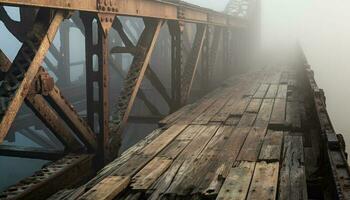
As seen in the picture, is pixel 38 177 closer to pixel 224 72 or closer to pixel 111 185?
pixel 111 185

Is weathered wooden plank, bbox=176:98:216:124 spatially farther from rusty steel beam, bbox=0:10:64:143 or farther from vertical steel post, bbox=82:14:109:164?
rusty steel beam, bbox=0:10:64:143

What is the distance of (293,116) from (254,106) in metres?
1.32

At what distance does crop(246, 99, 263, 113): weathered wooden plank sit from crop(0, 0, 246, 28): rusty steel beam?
199 centimetres

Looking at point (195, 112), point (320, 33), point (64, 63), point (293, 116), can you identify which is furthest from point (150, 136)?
point (320, 33)

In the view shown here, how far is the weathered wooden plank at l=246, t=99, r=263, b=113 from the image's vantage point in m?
7.43

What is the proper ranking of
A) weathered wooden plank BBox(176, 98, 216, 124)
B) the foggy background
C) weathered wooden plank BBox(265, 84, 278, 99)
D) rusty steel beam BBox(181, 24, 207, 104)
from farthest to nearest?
1. the foggy background
2. weathered wooden plank BBox(265, 84, 278, 99)
3. rusty steel beam BBox(181, 24, 207, 104)
4. weathered wooden plank BBox(176, 98, 216, 124)

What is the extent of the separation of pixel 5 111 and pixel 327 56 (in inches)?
2199

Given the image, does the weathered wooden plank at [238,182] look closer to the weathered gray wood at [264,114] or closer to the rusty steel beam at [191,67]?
the weathered gray wood at [264,114]

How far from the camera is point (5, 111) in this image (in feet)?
11.1

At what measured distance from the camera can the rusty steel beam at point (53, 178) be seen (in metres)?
3.72

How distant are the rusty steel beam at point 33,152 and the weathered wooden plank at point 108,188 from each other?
1383mm

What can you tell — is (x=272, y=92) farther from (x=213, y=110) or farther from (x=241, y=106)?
(x=213, y=110)

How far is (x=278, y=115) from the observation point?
22.2ft

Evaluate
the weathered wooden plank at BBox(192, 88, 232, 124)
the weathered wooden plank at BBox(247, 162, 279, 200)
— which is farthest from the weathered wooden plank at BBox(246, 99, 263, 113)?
the weathered wooden plank at BBox(247, 162, 279, 200)
